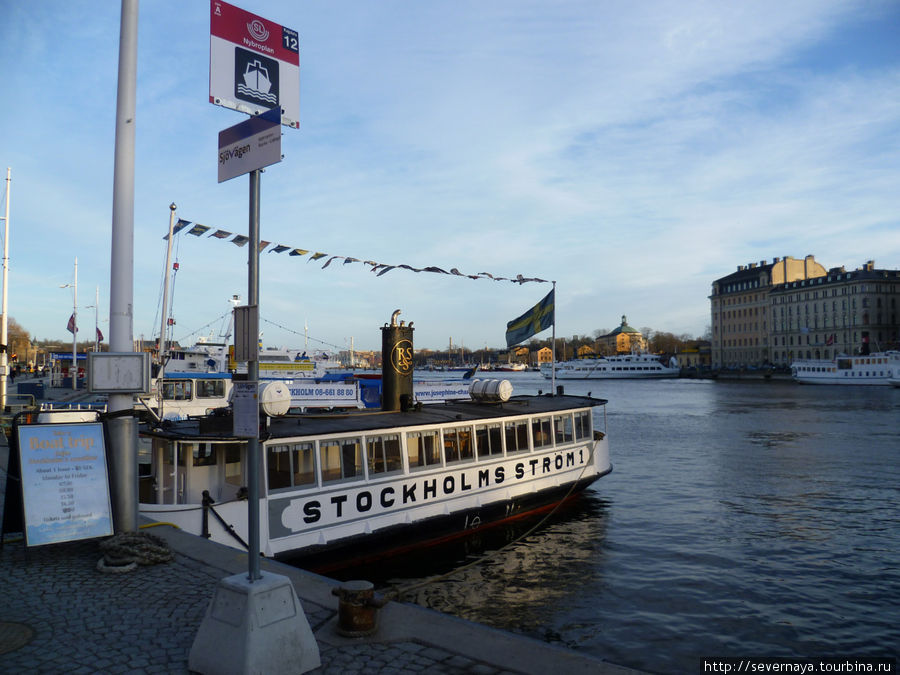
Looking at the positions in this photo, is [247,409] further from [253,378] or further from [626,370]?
[626,370]

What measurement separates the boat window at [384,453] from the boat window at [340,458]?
1.17 ft

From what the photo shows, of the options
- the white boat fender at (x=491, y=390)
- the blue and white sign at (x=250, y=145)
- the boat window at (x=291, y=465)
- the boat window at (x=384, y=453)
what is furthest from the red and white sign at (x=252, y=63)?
the white boat fender at (x=491, y=390)

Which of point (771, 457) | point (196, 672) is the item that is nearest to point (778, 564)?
point (196, 672)

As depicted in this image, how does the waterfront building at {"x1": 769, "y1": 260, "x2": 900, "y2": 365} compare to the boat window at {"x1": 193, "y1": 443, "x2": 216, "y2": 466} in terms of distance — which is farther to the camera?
the waterfront building at {"x1": 769, "y1": 260, "x2": 900, "y2": 365}

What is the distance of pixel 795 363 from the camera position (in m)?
119

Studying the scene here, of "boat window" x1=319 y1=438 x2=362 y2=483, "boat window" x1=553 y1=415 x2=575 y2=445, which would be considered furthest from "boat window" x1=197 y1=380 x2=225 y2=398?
"boat window" x1=319 y1=438 x2=362 y2=483

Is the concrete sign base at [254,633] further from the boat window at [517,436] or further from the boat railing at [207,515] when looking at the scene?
the boat window at [517,436]

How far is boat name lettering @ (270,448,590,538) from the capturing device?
12.8 meters

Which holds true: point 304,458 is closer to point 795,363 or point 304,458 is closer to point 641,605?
point 641,605

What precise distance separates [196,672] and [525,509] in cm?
1389

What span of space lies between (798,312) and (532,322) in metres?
141

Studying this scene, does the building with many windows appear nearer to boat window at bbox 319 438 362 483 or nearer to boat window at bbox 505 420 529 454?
boat window at bbox 505 420 529 454

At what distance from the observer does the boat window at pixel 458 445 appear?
16.5 m

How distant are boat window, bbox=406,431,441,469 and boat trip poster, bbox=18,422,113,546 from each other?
7.09 meters
